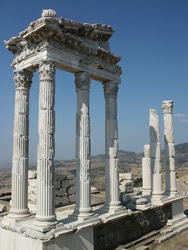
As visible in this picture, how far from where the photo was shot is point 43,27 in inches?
400

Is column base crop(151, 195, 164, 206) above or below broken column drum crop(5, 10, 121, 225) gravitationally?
below

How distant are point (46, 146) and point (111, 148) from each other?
14.1 ft

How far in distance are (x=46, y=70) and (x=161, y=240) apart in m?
9.88

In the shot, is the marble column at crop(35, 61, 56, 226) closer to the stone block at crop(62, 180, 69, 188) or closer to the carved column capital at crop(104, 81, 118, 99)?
the carved column capital at crop(104, 81, 118, 99)

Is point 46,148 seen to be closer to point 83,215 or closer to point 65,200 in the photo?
point 83,215

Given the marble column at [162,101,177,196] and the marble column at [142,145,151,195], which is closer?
the marble column at [162,101,177,196]

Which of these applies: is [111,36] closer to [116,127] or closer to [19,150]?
[116,127]

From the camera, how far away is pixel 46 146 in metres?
10.2

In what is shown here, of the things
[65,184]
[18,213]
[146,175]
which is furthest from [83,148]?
[146,175]

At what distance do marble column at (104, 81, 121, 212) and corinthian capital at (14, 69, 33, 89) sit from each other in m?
4.06

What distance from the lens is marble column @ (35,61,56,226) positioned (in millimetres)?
9930

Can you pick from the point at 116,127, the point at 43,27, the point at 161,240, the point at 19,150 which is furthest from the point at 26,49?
A: the point at 161,240

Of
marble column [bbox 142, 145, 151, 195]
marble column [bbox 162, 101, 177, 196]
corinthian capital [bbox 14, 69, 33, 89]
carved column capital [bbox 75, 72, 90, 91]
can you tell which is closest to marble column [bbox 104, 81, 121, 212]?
carved column capital [bbox 75, 72, 90, 91]

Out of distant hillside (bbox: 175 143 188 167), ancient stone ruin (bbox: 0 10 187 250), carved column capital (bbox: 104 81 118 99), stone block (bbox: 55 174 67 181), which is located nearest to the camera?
ancient stone ruin (bbox: 0 10 187 250)
